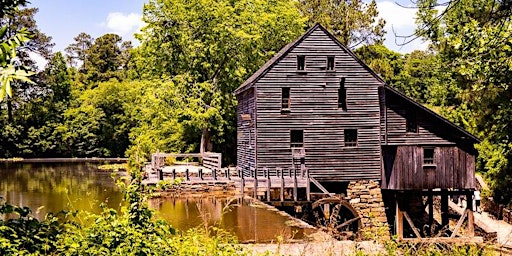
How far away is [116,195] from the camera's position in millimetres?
28953

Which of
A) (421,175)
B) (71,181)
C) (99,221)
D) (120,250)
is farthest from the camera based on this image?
(71,181)

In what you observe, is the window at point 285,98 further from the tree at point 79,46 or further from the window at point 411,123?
the tree at point 79,46

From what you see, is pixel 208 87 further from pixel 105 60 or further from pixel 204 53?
pixel 105 60

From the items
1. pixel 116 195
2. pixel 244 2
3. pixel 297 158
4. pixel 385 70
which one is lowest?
pixel 116 195

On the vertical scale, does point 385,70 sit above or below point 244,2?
below

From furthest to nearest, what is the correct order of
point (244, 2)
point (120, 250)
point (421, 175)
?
point (244, 2) < point (421, 175) < point (120, 250)

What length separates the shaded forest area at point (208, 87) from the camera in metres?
30.3

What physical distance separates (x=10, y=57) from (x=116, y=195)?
83.4ft

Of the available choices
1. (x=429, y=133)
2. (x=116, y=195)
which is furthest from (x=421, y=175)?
(x=116, y=195)

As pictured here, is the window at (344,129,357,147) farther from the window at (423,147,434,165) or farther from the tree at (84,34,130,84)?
the tree at (84,34,130,84)

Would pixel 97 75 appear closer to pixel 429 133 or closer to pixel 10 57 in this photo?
pixel 429 133

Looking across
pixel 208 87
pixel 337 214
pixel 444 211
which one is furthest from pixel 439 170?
pixel 208 87

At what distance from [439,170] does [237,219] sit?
11.0 metres

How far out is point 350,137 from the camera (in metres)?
28.5
